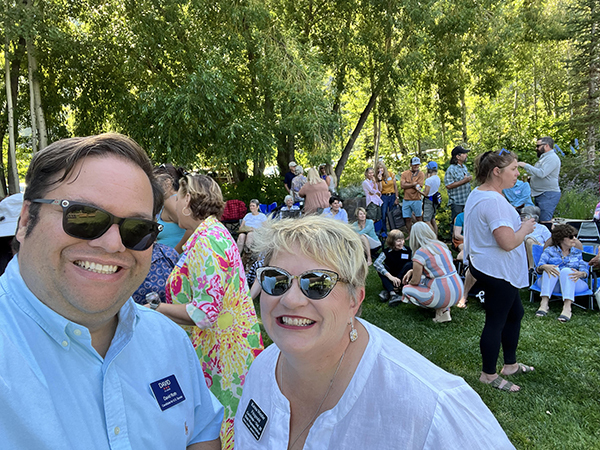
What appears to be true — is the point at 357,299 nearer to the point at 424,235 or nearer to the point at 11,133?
the point at 424,235

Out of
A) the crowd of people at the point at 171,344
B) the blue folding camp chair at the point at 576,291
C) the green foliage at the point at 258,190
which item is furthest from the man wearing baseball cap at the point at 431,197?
the crowd of people at the point at 171,344

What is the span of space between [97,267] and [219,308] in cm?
105

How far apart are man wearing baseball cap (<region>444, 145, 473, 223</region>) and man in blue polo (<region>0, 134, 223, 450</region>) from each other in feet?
27.7

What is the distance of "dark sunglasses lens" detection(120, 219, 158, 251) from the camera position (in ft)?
4.18

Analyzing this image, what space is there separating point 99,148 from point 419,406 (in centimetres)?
124

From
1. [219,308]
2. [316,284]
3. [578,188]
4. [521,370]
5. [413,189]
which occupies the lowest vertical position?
[578,188]

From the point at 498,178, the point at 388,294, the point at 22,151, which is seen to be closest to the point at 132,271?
the point at 498,178

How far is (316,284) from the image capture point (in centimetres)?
150

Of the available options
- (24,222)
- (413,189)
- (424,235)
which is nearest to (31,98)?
(413,189)

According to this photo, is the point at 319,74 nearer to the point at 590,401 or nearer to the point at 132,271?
the point at 590,401

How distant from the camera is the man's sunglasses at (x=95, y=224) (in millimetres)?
1181

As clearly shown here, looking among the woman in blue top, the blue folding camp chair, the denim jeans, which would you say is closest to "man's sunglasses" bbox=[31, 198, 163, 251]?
the woman in blue top

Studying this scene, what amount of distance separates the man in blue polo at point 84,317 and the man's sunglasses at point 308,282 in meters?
0.44

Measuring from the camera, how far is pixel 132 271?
1327 millimetres
